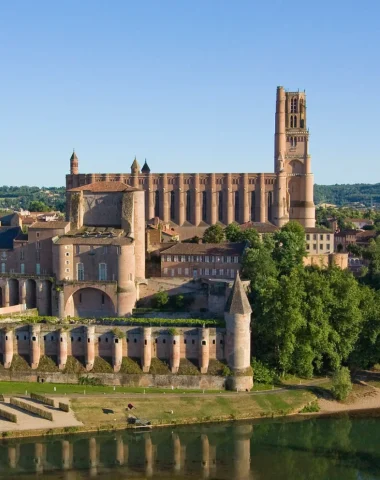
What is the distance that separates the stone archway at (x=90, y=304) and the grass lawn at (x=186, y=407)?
16.3m

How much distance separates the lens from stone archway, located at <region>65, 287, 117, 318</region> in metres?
77.6

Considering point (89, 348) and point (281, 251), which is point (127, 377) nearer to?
point (89, 348)

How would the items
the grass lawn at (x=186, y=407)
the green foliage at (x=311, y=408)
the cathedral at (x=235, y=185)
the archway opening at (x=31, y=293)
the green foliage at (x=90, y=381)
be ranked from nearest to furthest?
1. the grass lawn at (x=186, y=407)
2. the green foliage at (x=311, y=408)
3. the green foliage at (x=90, y=381)
4. the archway opening at (x=31, y=293)
5. the cathedral at (x=235, y=185)

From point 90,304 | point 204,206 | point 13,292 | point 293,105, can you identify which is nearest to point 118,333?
point 90,304

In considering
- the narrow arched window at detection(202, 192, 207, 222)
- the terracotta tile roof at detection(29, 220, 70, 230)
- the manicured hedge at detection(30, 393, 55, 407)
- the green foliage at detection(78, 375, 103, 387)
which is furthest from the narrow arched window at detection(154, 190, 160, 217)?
the manicured hedge at detection(30, 393, 55, 407)

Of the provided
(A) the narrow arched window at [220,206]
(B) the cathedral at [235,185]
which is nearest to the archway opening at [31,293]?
(B) the cathedral at [235,185]

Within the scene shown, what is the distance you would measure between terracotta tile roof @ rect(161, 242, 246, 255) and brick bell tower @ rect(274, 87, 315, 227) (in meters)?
29.4

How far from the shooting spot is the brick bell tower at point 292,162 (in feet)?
376

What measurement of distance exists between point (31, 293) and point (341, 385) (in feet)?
107

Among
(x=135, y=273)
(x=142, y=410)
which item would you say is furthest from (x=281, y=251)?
(x=142, y=410)

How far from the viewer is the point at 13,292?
266ft

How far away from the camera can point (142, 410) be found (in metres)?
61.0

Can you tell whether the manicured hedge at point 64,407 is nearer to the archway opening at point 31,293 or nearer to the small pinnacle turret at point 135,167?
the archway opening at point 31,293

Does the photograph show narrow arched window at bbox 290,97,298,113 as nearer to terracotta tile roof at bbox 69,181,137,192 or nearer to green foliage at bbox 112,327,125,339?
terracotta tile roof at bbox 69,181,137,192
